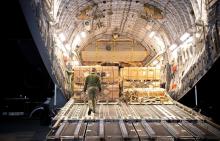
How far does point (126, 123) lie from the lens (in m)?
8.83

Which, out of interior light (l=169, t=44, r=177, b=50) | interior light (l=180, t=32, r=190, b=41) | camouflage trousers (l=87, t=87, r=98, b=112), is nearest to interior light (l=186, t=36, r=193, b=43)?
interior light (l=180, t=32, r=190, b=41)

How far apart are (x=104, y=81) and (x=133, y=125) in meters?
5.59

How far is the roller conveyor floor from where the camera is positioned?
23.7 feet

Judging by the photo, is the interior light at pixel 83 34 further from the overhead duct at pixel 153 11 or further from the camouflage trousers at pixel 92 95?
the camouflage trousers at pixel 92 95

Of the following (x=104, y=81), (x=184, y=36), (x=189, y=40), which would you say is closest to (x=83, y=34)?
(x=104, y=81)

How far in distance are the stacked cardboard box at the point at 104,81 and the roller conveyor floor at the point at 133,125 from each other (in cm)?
261

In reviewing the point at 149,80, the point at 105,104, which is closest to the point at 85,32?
the point at 149,80

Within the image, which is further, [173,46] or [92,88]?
[173,46]

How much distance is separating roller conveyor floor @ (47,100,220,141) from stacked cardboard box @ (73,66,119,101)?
2609mm

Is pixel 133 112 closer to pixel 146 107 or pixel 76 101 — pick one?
pixel 146 107

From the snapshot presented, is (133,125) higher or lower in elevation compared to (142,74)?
lower

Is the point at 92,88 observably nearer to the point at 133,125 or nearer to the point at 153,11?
the point at 133,125

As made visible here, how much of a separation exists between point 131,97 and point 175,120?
4.58m

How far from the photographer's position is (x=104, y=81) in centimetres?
1405
